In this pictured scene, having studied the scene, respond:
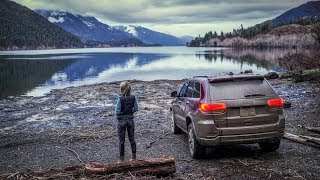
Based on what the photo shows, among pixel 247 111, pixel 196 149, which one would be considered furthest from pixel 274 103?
pixel 196 149

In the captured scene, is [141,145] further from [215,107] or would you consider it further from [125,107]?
[215,107]

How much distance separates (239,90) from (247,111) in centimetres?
56

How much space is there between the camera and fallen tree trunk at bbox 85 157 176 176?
8.10 metres

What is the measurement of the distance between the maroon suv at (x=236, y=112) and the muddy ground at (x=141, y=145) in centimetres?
64

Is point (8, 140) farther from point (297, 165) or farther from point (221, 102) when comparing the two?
point (297, 165)

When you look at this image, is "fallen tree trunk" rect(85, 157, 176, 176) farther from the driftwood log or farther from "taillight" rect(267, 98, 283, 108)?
"taillight" rect(267, 98, 283, 108)

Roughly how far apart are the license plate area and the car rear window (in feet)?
1.00

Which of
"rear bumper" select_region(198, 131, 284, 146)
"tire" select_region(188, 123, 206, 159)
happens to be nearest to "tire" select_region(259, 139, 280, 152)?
"rear bumper" select_region(198, 131, 284, 146)

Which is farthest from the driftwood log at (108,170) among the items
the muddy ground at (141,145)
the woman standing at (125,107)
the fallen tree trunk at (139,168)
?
the woman standing at (125,107)

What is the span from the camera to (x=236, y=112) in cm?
896

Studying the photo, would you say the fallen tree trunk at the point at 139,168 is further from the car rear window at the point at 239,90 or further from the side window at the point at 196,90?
the side window at the point at 196,90

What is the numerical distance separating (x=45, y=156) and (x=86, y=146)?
149 cm

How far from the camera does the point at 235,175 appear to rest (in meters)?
8.32

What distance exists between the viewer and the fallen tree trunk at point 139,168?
8.10 meters
